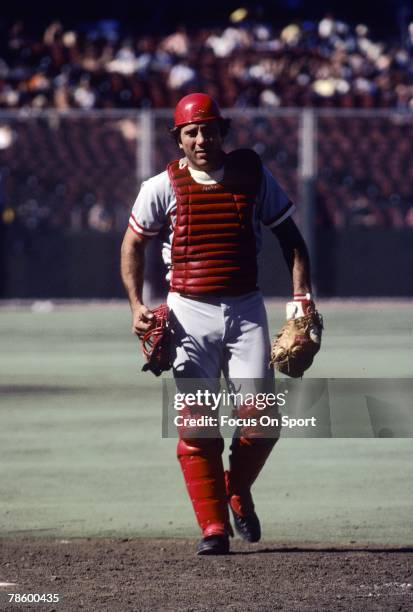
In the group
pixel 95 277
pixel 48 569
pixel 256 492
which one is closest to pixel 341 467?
pixel 256 492

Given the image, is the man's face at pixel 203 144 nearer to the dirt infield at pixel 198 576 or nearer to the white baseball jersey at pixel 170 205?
the white baseball jersey at pixel 170 205

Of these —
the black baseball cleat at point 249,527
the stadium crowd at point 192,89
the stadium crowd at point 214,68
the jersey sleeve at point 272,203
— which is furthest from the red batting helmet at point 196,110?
the stadium crowd at point 214,68

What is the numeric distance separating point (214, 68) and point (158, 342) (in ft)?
56.1

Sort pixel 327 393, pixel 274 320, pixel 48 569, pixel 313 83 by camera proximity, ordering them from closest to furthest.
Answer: pixel 48 569 < pixel 327 393 < pixel 274 320 < pixel 313 83

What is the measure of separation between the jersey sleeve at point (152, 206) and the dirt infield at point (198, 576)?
1.37 metres

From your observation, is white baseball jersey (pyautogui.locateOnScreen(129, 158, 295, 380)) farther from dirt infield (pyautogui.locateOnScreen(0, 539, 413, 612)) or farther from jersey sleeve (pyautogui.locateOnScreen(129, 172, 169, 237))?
dirt infield (pyautogui.locateOnScreen(0, 539, 413, 612))

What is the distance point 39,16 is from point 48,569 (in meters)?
22.8

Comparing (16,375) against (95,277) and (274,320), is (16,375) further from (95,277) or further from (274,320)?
(95,277)

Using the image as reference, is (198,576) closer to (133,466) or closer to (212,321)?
(212,321)

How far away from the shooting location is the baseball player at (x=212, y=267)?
18.4ft

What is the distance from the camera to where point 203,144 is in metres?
5.55

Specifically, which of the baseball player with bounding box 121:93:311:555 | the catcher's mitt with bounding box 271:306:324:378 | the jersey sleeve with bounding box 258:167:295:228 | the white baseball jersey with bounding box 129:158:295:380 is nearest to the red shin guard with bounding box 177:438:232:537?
the baseball player with bounding box 121:93:311:555

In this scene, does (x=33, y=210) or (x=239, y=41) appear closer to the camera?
(x=33, y=210)

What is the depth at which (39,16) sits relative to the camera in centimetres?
2669
